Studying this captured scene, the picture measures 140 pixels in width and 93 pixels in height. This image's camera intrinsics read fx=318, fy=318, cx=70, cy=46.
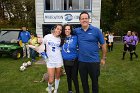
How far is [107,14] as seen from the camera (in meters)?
53.6

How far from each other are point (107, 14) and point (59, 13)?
2777cm

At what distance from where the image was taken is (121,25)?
1914 inches

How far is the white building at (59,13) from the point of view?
26703 mm

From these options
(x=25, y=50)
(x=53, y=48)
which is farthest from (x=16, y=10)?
(x=53, y=48)

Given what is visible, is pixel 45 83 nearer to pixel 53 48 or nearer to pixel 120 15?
pixel 53 48

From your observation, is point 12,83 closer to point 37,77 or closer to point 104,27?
point 37,77

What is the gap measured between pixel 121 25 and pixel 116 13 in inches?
267

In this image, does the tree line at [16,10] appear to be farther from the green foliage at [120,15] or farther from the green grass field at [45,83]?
the green grass field at [45,83]

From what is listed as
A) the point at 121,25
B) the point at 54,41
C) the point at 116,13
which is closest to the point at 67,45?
the point at 54,41

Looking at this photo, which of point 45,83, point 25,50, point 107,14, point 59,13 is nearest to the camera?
point 45,83

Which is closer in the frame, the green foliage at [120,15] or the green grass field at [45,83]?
the green grass field at [45,83]

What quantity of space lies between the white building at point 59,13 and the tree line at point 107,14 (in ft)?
61.8

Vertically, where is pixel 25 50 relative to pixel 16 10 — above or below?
below

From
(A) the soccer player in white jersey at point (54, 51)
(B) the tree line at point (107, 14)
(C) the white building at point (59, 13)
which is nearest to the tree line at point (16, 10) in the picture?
(B) the tree line at point (107, 14)
